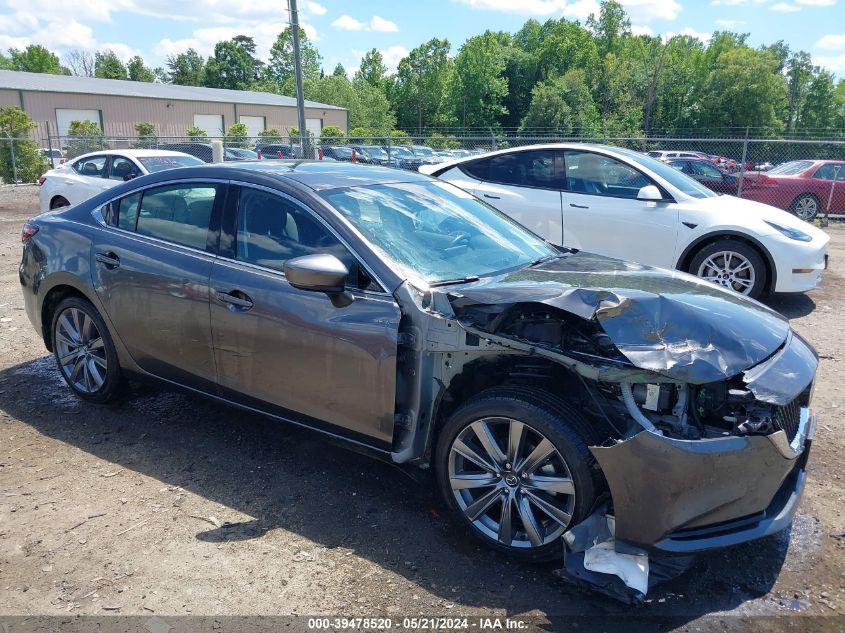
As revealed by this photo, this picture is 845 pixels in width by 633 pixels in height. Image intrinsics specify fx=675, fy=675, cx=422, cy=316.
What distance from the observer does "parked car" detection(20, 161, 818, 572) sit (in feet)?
8.84

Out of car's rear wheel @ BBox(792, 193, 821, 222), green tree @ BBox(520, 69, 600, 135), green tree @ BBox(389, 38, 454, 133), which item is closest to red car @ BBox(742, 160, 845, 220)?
car's rear wheel @ BBox(792, 193, 821, 222)

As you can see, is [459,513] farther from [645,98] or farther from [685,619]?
[645,98]

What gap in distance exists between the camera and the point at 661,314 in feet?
9.71

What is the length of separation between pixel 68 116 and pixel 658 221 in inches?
1879

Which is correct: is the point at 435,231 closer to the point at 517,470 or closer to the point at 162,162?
the point at 517,470

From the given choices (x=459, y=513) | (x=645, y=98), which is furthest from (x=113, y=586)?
(x=645, y=98)

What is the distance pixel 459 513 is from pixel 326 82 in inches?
2638

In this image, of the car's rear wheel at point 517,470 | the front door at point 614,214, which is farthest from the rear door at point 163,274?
the front door at point 614,214

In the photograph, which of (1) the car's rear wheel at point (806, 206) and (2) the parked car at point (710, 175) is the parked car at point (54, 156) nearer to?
(2) the parked car at point (710, 175)

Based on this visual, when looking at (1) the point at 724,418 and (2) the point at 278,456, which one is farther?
(2) the point at 278,456

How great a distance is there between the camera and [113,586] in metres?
2.88

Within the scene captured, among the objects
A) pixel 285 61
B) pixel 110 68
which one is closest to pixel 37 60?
pixel 110 68

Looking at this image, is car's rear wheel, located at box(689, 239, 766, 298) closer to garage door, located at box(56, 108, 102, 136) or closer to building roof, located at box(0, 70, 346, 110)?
garage door, located at box(56, 108, 102, 136)

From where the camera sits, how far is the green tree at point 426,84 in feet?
230
